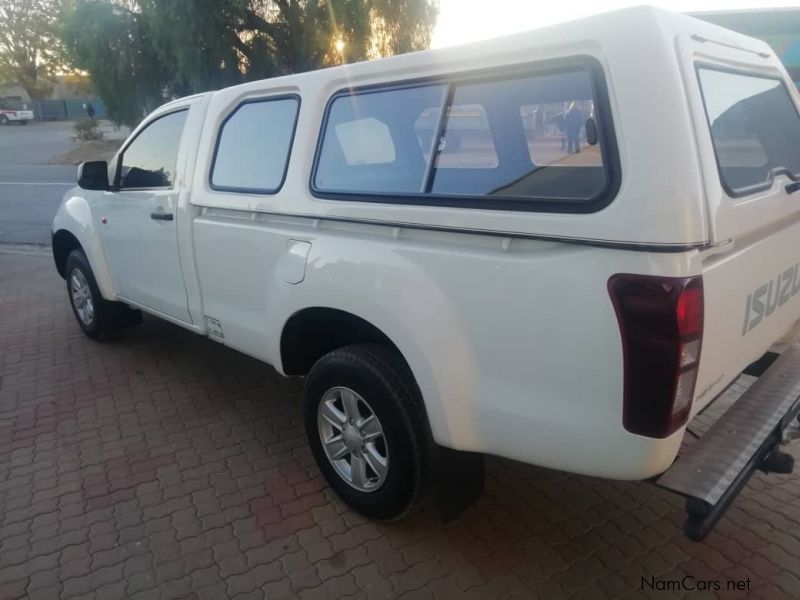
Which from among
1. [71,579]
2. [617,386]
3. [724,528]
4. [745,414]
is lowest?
[724,528]

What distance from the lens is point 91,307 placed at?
16.2ft

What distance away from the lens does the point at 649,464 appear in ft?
6.15

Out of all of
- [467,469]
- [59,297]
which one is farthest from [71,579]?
[59,297]

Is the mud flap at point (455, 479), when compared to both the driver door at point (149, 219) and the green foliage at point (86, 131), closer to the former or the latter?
the driver door at point (149, 219)

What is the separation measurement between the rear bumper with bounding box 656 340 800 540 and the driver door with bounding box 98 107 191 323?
9.48 ft

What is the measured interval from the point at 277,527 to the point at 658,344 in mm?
1912

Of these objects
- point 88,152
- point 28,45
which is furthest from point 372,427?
point 28,45

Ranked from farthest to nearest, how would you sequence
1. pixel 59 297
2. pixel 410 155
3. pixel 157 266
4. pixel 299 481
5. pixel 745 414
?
pixel 59 297, pixel 157 266, pixel 299 481, pixel 410 155, pixel 745 414

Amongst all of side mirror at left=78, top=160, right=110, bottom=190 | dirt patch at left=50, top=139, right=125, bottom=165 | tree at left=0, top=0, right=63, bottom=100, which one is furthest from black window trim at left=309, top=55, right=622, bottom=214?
tree at left=0, top=0, right=63, bottom=100

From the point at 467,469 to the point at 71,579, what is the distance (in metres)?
1.69

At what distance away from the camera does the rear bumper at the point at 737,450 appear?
1911 mm

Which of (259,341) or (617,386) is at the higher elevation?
(617,386)

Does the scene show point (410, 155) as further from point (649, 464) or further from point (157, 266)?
point (157, 266)

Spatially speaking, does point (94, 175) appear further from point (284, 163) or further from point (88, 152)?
point (88, 152)
